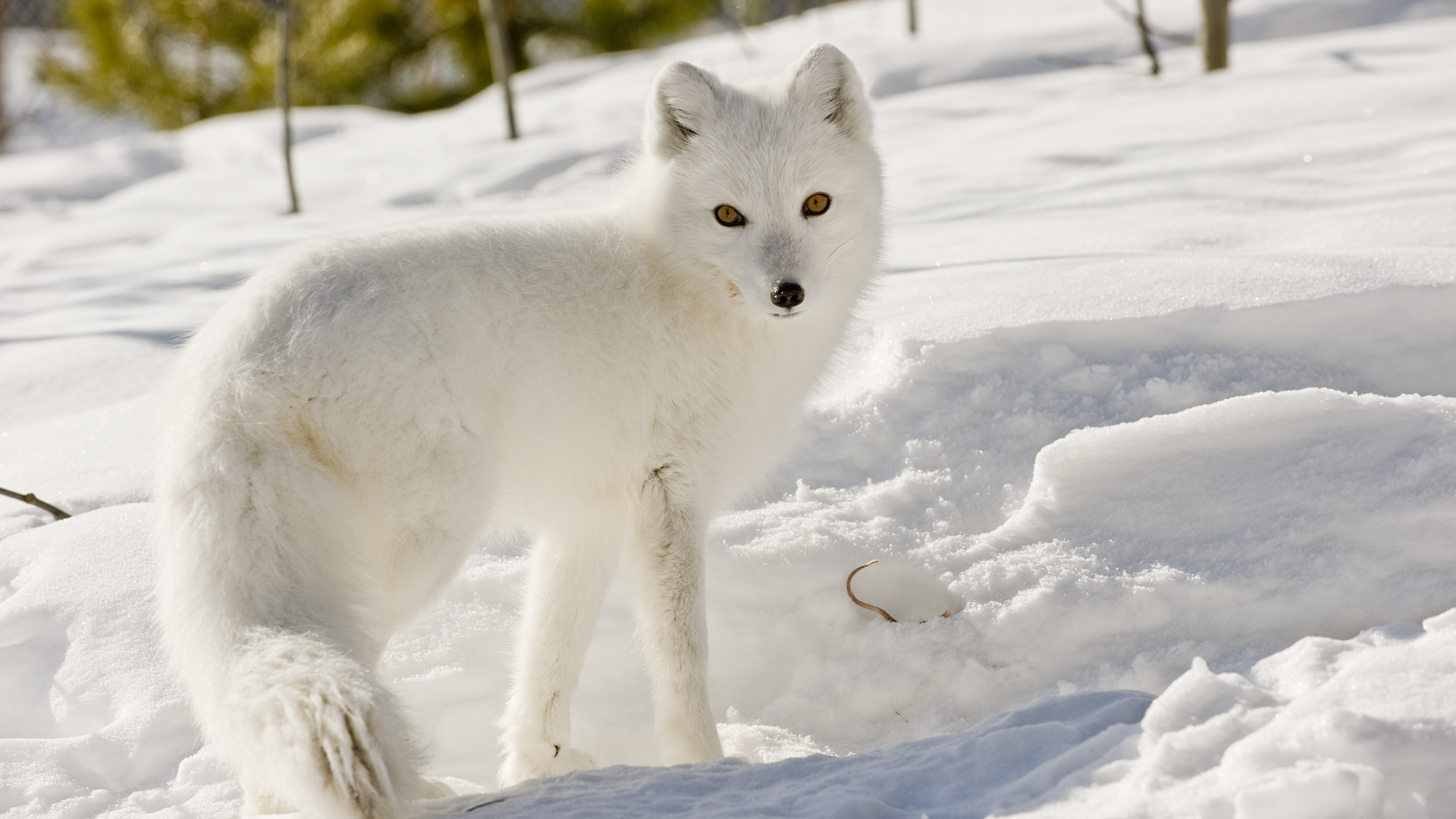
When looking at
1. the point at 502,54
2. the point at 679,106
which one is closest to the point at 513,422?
the point at 679,106

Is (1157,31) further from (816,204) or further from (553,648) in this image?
(553,648)

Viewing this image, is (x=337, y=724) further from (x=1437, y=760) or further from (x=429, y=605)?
(x=1437, y=760)

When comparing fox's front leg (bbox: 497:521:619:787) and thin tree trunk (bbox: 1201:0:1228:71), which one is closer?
fox's front leg (bbox: 497:521:619:787)

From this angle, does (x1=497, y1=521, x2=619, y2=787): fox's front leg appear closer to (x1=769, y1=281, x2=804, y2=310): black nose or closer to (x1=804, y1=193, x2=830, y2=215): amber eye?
(x1=769, y1=281, x2=804, y2=310): black nose

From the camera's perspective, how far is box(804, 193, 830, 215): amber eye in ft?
8.70

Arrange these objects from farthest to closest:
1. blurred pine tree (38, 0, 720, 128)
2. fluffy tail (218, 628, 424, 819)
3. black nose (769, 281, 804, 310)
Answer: blurred pine tree (38, 0, 720, 128)
black nose (769, 281, 804, 310)
fluffy tail (218, 628, 424, 819)

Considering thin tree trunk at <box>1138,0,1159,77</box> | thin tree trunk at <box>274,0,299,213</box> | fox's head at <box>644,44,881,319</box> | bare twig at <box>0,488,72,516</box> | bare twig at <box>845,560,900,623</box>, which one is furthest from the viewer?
thin tree trunk at <box>1138,0,1159,77</box>

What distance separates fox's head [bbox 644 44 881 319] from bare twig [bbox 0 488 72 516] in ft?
6.54

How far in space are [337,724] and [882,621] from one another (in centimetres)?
156

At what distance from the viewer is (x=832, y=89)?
278cm

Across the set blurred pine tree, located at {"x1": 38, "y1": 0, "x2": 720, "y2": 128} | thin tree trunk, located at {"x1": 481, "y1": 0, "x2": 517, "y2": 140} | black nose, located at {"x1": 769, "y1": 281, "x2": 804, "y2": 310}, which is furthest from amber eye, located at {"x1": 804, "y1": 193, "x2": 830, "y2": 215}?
blurred pine tree, located at {"x1": 38, "y1": 0, "x2": 720, "y2": 128}

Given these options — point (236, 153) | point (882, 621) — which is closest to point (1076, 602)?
point (882, 621)

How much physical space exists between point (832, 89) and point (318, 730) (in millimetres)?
2010

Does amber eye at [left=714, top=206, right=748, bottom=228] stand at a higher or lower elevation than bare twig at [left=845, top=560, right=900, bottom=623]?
higher
